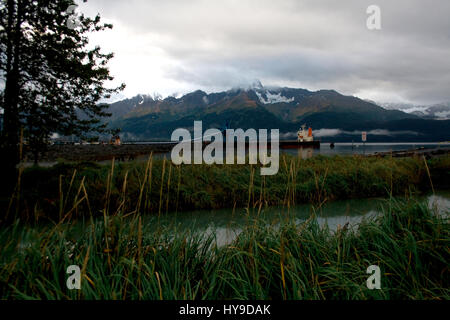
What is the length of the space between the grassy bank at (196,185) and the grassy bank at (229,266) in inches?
118

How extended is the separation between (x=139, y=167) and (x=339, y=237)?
613 centimetres

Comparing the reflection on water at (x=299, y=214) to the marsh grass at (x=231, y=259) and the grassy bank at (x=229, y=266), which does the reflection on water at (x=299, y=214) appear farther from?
the grassy bank at (x=229, y=266)

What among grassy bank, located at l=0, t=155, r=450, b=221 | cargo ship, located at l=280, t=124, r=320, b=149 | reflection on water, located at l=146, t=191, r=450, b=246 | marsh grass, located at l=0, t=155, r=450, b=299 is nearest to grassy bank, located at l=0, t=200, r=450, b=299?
marsh grass, located at l=0, t=155, r=450, b=299

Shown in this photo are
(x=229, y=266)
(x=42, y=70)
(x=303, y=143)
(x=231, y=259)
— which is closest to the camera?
(x=229, y=266)

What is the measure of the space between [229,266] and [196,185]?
494 centimetres

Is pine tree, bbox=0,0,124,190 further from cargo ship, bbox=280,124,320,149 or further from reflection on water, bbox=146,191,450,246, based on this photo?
cargo ship, bbox=280,124,320,149

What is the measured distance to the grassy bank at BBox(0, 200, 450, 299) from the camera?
1.80m

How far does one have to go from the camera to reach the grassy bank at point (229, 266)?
5.90ft

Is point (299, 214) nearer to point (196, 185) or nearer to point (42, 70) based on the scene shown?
point (196, 185)

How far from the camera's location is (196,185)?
7.05 meters

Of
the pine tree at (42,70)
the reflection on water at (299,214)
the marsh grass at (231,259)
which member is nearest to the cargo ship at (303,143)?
the reflection on water at (299,214)

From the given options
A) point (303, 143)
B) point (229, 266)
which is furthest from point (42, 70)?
point (303, 143)
